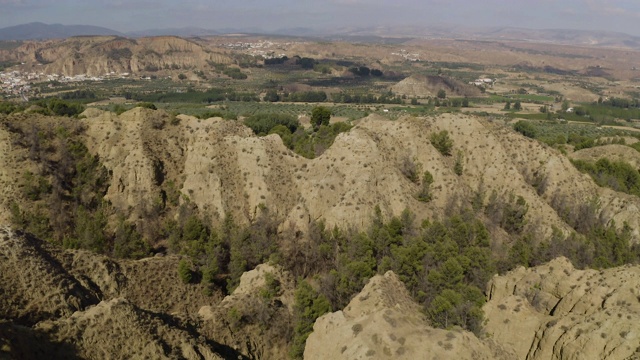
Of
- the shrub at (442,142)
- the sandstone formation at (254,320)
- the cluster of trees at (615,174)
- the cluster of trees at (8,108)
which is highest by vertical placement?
the cluster of trees at (8,108)

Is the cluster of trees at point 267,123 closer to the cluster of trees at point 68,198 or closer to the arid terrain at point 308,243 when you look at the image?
the arid terrain at point 308,243

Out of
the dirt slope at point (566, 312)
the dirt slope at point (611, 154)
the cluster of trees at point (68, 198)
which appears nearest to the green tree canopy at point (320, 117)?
the dirt slope at point (611, 154)

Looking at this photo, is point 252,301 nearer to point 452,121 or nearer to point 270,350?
point 270,350

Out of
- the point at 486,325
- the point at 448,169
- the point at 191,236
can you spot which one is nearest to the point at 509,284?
the point at 486,325

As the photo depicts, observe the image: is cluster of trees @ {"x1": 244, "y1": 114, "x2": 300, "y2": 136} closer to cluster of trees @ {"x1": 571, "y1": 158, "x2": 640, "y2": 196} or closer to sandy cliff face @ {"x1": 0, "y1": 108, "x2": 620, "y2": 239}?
sandy cliff face @ {"x1": 0, "y1": 108, "x2": 620, "y2": 239}

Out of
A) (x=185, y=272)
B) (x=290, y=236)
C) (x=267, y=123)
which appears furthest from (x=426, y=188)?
(x=267, y=123)
